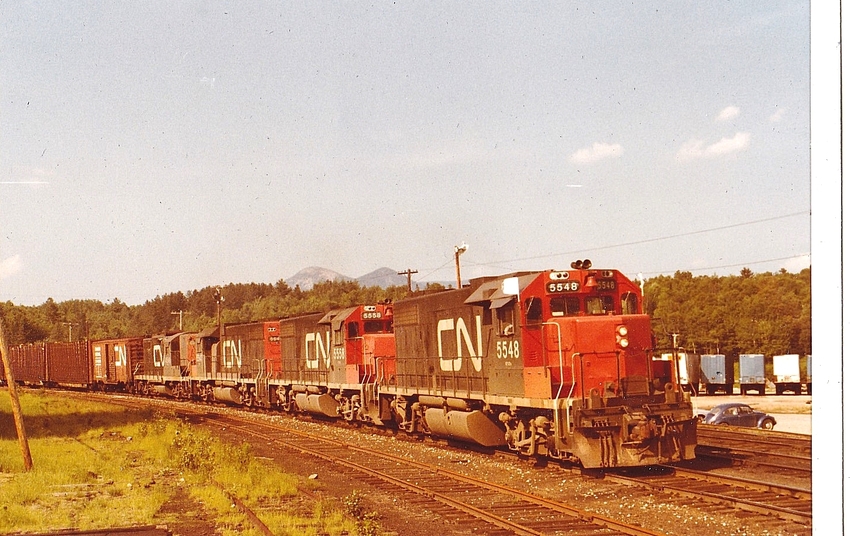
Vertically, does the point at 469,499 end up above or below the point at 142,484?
above

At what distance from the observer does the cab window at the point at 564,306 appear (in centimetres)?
1592

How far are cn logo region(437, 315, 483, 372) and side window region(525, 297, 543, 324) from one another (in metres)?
2.40

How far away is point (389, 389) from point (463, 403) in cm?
508

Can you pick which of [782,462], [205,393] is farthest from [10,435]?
[782,462]

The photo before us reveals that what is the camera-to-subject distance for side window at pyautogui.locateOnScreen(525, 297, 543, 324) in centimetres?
1590

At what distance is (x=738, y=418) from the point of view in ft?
89.8

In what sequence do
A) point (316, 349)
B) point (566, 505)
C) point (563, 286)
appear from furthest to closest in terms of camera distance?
point (316, 349) < point (563, 286) < point (566, 505)

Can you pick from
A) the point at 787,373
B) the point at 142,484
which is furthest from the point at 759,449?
the point at 787,373

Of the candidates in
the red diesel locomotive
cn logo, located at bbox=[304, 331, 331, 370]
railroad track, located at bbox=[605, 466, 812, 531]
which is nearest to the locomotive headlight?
the red diesel locomotive

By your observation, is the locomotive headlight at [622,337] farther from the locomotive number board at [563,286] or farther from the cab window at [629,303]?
the locomotive number board at [563,286]

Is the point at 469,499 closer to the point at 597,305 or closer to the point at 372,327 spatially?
the point at 597,305

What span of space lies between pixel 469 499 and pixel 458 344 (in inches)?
248

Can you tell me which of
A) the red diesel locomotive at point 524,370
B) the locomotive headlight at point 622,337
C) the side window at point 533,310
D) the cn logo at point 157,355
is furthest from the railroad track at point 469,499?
the cn logo at point 157,355

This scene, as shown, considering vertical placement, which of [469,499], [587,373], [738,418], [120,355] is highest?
[587,373]
